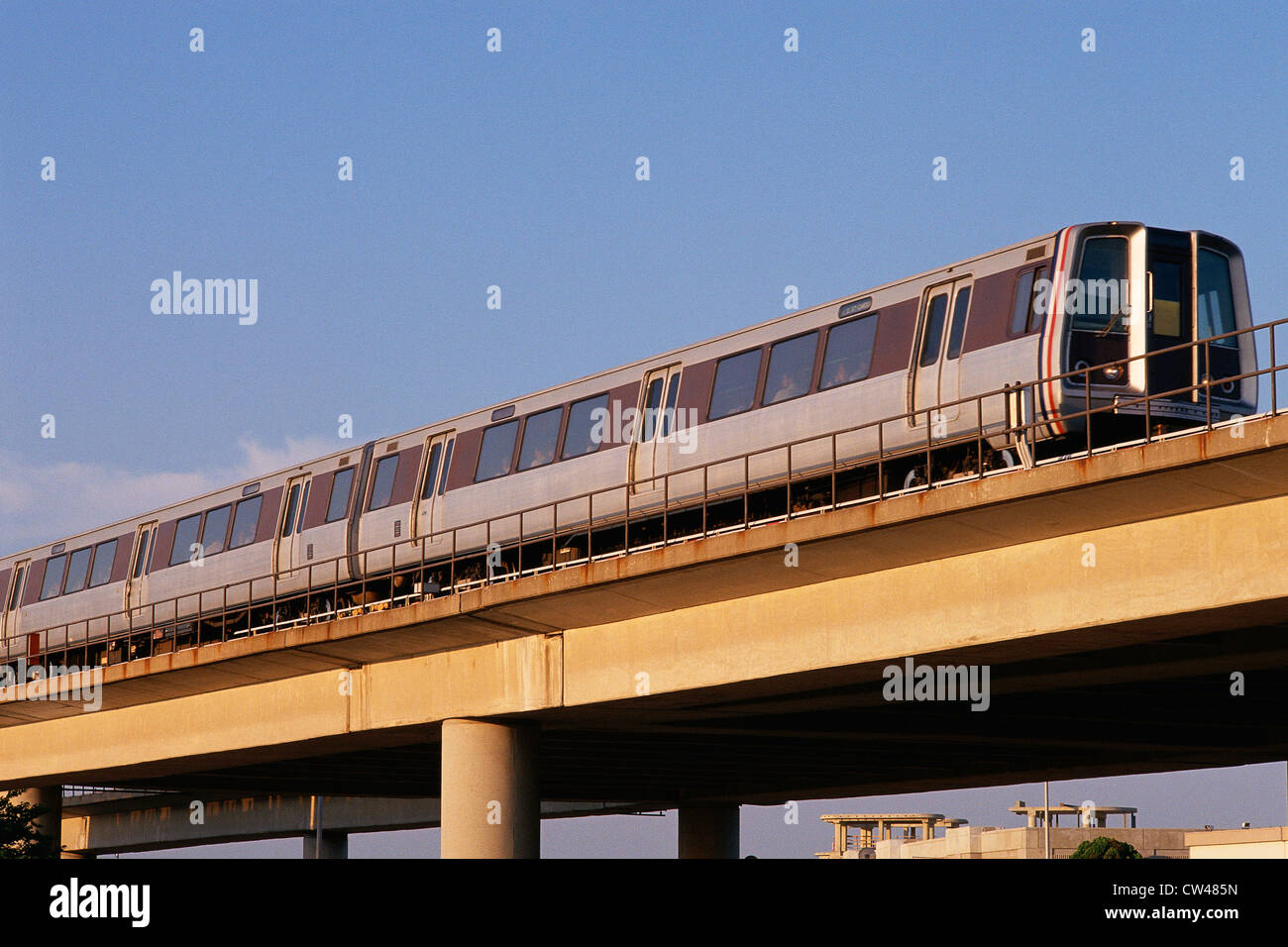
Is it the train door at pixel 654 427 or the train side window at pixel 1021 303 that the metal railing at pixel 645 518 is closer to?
the train door at pixel 654 427

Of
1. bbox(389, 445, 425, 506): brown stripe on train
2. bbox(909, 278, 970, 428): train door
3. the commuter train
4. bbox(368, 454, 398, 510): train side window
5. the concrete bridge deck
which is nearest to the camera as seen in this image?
the concrete bridge deck

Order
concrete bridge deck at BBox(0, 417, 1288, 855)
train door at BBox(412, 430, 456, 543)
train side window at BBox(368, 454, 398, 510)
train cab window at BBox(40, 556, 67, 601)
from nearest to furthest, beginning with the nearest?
concrete bridge deck at BBox(0, 417, 1288, 855) → train door at BBox(412, 430, 456, 543) → train side window at BBox(368, 454, 398, 510) → train cab window at BBox(40, 556, 67, 601)

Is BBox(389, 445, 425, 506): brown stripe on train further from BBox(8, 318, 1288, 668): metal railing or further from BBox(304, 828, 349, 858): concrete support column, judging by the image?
BBox(304, 828, 349, 858): concrete support column

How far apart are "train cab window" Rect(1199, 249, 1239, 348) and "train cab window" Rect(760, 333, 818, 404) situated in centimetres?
543

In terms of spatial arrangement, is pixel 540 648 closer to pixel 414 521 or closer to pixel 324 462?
pixel 414 521

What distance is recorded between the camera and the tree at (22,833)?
135 ft

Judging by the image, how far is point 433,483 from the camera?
3039 cm

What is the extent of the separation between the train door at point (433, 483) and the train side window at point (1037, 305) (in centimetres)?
1286

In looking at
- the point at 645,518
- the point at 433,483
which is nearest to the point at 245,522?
the point at 433,483

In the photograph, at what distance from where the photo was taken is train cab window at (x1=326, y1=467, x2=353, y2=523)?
106ft

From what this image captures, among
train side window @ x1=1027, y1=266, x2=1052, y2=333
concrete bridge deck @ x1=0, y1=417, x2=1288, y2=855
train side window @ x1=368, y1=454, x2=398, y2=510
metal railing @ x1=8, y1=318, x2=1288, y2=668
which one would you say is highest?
train side window @ x1=1027, y1=266, x2=1052, y2=333

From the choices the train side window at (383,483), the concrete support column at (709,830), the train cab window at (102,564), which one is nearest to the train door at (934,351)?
the train side window at (383,483)

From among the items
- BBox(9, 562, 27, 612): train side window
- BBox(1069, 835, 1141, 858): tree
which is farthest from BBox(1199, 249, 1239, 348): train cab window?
BBox(1069, 835, 1141, 858): tree
